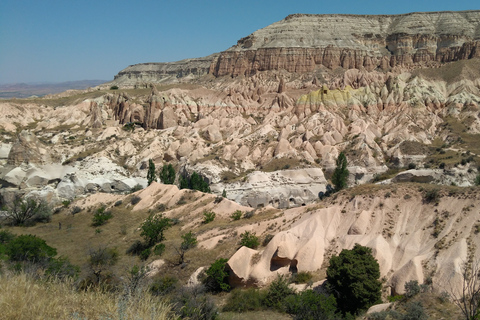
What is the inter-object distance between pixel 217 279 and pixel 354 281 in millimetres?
6825

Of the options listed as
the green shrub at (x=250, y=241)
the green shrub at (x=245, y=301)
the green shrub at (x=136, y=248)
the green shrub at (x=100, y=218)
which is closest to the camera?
the green shrub at (x=245, y=301)

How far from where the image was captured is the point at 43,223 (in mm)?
35969

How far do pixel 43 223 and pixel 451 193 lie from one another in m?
34.3

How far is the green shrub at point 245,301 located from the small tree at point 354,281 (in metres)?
3.17

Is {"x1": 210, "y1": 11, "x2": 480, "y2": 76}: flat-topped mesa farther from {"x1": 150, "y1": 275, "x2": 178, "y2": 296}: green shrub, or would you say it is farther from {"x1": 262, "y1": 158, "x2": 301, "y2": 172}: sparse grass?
{"x1": 150, "y1": 275, "x2": 178, "y2": 296}: green shrub

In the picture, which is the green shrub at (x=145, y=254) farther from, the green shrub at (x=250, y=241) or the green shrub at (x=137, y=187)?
the green shrub at (x=137, y=187)

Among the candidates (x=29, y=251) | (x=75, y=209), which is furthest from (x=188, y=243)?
(x=75, y=209)

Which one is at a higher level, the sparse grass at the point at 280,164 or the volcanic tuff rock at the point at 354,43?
the volcanic tuff rock at the point at 354,43

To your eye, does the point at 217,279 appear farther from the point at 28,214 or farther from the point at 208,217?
the point at 28,214

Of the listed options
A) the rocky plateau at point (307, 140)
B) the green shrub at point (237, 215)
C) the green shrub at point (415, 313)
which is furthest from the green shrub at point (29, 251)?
the green shrub at point (415, 313)

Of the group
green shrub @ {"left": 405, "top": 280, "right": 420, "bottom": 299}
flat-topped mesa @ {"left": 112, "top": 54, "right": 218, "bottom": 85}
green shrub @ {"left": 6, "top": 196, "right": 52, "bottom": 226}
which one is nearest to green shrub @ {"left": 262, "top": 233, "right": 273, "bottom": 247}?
green shrub @ {"left": 405, "top": 280, "right": 420, "bottom": 299}

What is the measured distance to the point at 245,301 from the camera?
54.3ft

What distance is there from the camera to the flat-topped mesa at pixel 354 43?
92.8m

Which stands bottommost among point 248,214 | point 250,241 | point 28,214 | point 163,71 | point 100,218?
point 28,214
